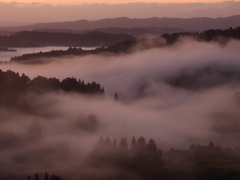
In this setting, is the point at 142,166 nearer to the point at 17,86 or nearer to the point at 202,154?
the point at 202,154

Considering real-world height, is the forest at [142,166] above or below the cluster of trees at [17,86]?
below

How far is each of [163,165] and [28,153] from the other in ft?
73.5

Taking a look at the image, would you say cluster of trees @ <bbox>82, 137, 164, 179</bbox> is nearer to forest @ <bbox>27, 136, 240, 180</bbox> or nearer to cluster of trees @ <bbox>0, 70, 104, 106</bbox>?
forest @ <bbox>27, 136, 240, 180</bbox>

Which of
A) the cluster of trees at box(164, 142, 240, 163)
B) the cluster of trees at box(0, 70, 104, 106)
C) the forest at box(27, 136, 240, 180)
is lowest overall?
the cluster of trees at box(164, 142, 240, 163)

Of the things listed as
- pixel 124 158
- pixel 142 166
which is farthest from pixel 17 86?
pixel 142 166

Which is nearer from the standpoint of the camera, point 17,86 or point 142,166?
point 142,166

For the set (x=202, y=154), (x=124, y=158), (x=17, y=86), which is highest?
(x=17, y=86)

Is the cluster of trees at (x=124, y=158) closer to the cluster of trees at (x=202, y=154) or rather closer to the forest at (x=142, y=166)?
the forest at (x=142, y=166)

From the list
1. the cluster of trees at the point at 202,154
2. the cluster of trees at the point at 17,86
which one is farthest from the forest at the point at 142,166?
the cluster of trees at the point at 17,86

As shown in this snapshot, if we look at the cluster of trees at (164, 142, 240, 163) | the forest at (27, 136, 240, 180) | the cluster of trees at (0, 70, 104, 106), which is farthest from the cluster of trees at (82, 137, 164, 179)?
the cluster of trees at (0, 70, 104, 106)

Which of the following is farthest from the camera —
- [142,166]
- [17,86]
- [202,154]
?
[17,86]

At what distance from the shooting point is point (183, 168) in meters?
71.8

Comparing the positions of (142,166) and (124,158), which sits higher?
(124,158)

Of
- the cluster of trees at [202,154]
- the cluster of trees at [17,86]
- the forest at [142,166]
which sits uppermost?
the cluster of trees at [17,86]
